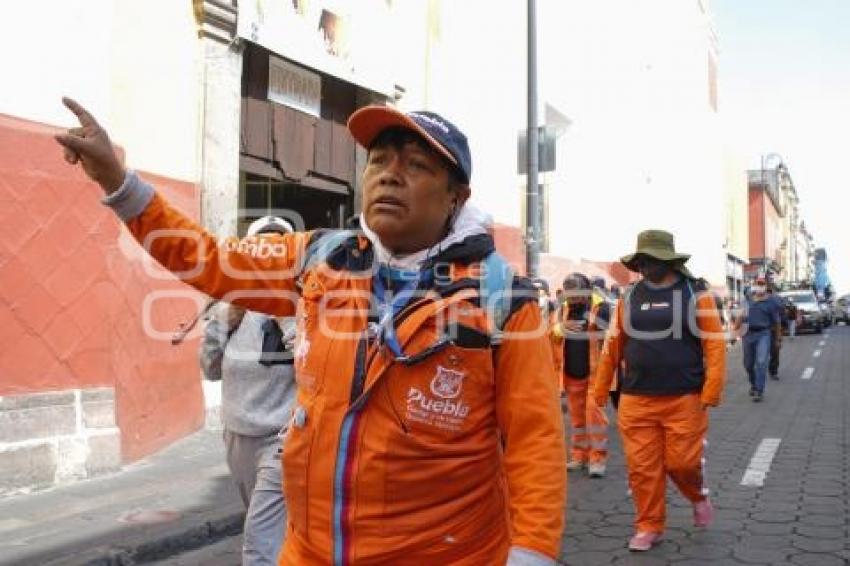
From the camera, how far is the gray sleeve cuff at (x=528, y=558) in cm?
200

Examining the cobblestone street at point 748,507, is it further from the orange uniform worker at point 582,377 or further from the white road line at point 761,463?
the orange uniform worker at point 582,377

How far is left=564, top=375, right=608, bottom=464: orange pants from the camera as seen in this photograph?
760 centimetres

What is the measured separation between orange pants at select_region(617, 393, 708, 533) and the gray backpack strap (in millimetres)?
3652

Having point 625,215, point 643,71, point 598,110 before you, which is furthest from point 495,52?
point 643,71

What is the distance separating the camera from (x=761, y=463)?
812cm

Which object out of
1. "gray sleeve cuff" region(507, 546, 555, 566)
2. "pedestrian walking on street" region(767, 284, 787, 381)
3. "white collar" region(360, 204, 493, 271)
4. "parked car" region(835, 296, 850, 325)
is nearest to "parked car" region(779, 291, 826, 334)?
"parked car" region(835, 296, 850, 325)

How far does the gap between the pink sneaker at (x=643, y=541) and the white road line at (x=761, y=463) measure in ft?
6.85

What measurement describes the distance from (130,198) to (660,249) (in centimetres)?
424

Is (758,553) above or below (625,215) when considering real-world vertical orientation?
below

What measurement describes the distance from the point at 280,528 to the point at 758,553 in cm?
308

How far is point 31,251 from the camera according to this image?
6598mm

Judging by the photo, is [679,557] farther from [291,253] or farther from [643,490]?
[291,253]

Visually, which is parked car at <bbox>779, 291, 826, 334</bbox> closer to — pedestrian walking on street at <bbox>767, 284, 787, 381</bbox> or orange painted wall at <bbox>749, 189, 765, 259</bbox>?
pedestrian walking on street at <bbox>767, 284, 787, 381</bbox>

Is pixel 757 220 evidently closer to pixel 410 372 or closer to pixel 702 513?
pixel 702 513
